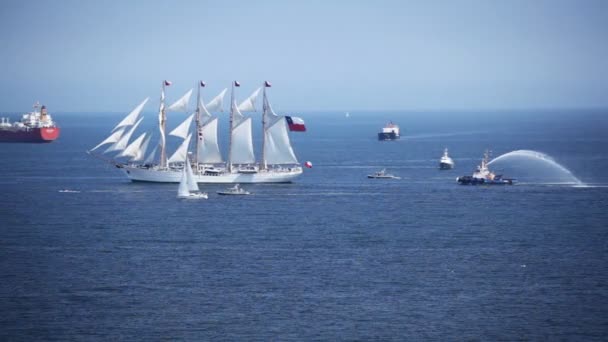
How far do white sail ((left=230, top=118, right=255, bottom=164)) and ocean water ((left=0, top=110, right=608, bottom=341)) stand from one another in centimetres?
1504

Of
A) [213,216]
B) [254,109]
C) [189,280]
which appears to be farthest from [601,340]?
[254,109]

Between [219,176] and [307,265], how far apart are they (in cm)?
6940

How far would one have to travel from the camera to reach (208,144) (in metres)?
165

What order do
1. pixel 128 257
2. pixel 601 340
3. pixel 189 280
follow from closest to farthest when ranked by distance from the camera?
1. pixel 601 340
2. pixel 189 280
3. pixel 128 257

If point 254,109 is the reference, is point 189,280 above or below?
below

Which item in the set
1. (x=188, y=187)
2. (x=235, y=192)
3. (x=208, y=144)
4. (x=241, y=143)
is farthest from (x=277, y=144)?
(x=188, y=187)

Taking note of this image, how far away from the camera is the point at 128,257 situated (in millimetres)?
97062

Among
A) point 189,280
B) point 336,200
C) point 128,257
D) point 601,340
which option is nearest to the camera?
point 601,340

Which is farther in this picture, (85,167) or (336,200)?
(85,167)

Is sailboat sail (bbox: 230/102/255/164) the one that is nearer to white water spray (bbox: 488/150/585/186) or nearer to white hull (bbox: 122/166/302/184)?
white hull (bbox: 122/166/302/184)

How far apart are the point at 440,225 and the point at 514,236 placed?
31.9 feet

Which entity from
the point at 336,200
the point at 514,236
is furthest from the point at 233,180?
the point at 514,236

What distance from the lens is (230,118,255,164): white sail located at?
541ft

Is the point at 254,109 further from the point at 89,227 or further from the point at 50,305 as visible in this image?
the point at 50,305
